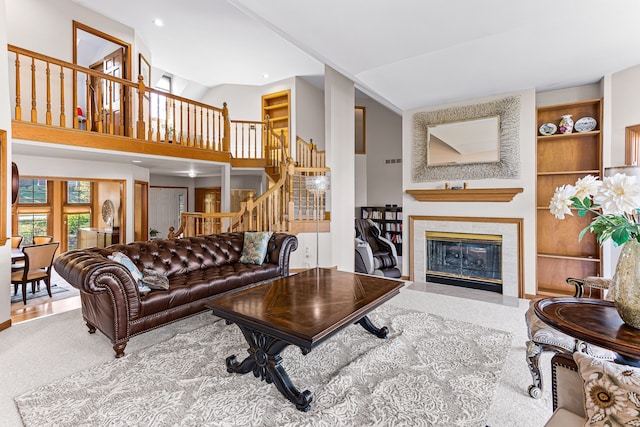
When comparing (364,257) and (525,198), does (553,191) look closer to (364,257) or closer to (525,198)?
(525,198)

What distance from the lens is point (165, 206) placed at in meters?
9.04

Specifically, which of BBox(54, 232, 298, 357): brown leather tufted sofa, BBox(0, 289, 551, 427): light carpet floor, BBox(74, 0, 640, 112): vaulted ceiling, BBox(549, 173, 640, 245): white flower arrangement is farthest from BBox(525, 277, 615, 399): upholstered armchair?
BBox(54, 232, 298, 357): brown leather tufted sofa

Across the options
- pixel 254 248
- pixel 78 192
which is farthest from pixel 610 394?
pixel 78 192

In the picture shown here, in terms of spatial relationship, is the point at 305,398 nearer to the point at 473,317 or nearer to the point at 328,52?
the point at 473,317

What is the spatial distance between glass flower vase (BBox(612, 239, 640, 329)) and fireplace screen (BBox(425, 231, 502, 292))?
10.0ft

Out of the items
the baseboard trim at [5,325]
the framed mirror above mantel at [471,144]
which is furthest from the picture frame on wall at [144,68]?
→ the framed mirror above mantel at [471,144]

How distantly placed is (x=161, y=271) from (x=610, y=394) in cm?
361

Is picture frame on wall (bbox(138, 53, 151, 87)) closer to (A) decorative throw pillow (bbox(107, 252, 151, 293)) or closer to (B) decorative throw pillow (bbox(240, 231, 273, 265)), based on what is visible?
(B) decorative throw pillow (bbox(240, 231, 273, 265))

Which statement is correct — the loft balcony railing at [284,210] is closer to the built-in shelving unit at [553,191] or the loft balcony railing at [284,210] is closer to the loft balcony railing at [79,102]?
the loft balcony railing at [79,102]

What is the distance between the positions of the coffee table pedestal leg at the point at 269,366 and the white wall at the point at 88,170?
16.8ft

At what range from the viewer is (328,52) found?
10.9 feet

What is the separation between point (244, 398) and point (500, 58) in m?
4.02

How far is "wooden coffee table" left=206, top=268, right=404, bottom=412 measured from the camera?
188 cm

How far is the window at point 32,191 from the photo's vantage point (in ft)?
22.6
